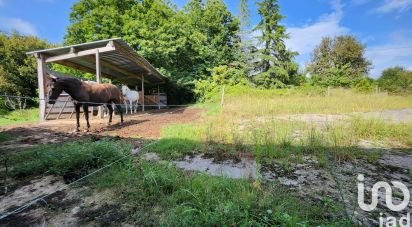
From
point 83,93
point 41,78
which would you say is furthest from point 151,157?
point 41,78

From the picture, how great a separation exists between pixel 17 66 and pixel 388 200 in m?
22.6

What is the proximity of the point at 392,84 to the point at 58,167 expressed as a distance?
2944 cm

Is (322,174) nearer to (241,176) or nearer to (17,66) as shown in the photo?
(241,176)

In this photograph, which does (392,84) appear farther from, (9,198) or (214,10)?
(9,198)

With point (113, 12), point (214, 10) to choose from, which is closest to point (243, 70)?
point (214, 10)

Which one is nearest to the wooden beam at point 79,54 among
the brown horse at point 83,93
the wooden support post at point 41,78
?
the wooden support post at point 41,78

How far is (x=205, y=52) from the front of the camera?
2153 centimetres

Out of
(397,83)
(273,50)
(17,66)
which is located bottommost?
(397,83)

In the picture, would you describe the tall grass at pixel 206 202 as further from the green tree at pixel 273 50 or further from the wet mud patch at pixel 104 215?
the green tree at pixel 273 50

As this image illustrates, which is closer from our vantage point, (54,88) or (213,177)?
(213,177)

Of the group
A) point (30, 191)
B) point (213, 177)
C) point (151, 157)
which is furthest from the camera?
point (151, 157)

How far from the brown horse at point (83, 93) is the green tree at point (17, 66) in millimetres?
13318

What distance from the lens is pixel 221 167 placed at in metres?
3.44

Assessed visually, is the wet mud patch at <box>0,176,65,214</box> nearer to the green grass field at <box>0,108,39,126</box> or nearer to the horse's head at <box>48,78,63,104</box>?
the horse's head at <box>48,78,63,104</box>
